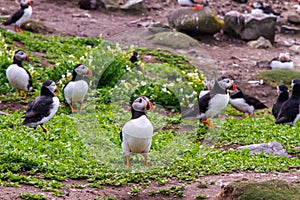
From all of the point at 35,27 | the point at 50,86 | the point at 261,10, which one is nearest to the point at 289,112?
the point at 50,86

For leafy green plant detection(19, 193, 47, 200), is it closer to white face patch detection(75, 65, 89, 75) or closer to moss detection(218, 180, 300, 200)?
moss detection(218, 180, 300, 200)

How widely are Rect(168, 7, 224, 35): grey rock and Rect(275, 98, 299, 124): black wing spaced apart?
7.43 meters

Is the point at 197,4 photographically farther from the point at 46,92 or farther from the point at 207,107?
the point at 46,92

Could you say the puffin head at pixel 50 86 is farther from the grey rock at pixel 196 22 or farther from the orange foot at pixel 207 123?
the grey rock at pixel 196 22

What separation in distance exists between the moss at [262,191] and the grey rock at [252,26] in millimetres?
13827

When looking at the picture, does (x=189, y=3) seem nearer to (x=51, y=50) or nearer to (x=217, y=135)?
(x=51, y=50)

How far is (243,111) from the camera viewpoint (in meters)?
13.5

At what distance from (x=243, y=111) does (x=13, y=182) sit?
728cm

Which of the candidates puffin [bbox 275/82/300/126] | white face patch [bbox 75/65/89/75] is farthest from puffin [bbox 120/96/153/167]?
puffin [bbox 275/82/300/126]

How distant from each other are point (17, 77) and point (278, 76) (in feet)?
24.5

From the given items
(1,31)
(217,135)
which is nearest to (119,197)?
(217,135)

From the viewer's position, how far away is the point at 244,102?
43.6 feet

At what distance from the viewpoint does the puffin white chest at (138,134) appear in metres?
8.07

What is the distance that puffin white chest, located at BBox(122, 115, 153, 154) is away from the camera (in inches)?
318
